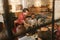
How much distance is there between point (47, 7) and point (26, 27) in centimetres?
19

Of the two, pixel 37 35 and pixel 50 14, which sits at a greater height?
pixel 50 14

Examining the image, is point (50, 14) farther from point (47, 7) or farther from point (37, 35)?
point (37, 35)

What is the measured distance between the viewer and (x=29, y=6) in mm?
960

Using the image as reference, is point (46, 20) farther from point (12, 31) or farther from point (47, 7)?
point (12, 31)

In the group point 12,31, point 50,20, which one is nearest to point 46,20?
point 50,20

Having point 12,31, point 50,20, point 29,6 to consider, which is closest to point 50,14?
point 50,20

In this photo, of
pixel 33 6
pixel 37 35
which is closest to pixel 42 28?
pixel 37 35

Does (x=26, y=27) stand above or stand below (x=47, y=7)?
below

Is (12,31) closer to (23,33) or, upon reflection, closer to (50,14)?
(23,33)

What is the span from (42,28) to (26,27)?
0.11 metres

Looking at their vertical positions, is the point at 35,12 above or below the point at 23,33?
above

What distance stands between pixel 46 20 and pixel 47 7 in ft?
0.29

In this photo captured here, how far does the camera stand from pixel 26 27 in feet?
3.18

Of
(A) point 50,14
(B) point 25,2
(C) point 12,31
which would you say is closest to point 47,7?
(A) point 50,14
